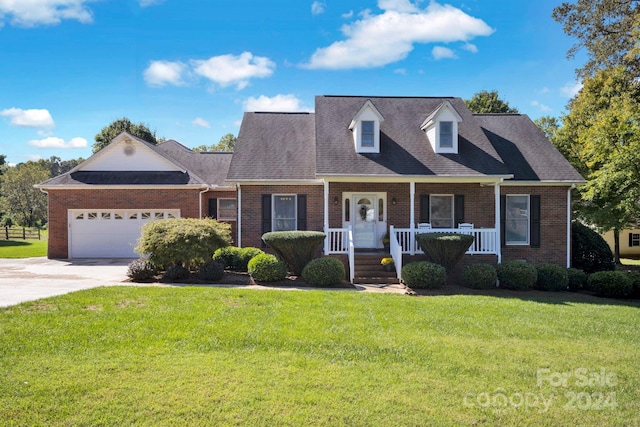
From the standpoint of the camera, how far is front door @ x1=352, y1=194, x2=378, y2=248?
48.8 feet

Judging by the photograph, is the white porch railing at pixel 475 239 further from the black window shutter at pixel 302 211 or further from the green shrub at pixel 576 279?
the black window shutter at pixel 302 211

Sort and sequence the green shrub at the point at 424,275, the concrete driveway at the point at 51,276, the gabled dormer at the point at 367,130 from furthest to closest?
the gabled dormer at the point at 367,130 < the green shrub at the point at 424,275 < the concrete driveway at the point at 51,276

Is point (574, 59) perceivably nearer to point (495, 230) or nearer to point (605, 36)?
point (605, 36)

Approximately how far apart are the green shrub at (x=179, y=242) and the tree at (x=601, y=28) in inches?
712

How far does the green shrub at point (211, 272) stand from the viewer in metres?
11.8

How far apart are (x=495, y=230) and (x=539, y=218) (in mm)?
2680

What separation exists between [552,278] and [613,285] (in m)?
1.56

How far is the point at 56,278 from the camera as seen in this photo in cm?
1195

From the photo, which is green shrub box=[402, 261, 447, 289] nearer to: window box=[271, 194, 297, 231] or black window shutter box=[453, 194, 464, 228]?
black window shutter box=[453, 194, 464, 228]

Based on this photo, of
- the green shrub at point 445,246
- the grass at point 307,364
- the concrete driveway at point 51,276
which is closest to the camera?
the grass at point 307,364

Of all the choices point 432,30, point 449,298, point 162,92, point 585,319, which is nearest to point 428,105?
point 432,30

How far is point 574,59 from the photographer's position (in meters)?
18.4

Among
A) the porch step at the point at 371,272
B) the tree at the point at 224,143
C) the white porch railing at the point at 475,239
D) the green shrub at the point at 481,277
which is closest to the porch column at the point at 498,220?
the white porch railing at the point at 475,239

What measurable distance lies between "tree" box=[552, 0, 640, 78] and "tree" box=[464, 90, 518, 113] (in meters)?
12.4
